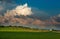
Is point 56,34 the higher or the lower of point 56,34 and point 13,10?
the lower

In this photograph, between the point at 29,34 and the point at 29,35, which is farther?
the point at 29,34

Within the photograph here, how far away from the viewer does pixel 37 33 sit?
14.8 meters

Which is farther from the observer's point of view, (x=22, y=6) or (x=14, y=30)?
(x=14, y=30)

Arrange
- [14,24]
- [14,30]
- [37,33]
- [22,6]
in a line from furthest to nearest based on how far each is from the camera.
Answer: [14,30]
[37,33]
[14,24]
[22,6]

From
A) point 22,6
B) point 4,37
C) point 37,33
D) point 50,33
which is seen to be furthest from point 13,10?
point 50,33

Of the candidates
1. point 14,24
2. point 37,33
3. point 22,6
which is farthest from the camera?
point 37,33

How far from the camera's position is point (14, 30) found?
16.7 meters

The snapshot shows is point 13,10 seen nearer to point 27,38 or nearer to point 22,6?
point 22,6

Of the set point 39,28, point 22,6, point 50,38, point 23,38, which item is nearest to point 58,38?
point 50,38

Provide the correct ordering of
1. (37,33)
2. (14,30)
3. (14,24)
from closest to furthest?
1. (14,24)
2. (37,33)
3. (14,30)

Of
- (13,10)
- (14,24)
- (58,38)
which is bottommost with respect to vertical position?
(58,38)

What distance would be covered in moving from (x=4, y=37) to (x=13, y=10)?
2.00m

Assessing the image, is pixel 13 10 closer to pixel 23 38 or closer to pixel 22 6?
pixel 22 6

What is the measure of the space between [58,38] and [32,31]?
2370mm
